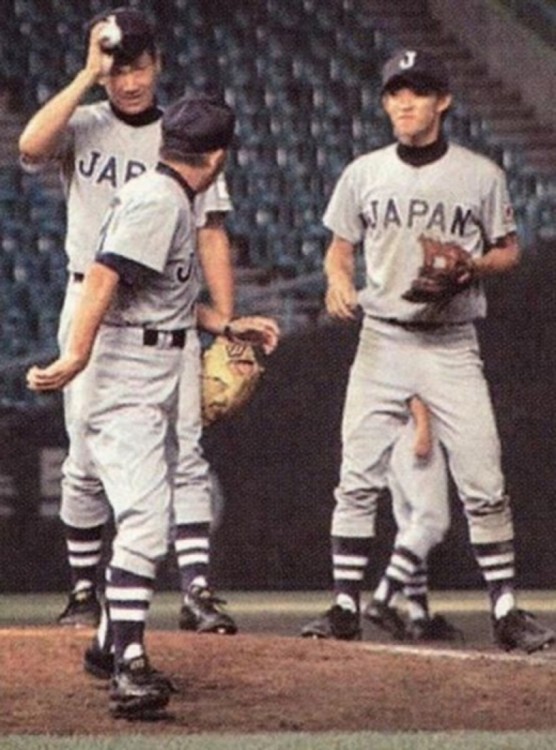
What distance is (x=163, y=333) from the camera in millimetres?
7977

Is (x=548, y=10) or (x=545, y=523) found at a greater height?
(x=548, y=10)

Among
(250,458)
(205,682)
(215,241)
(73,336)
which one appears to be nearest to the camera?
(73,336)

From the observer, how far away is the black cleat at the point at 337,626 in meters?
9.24

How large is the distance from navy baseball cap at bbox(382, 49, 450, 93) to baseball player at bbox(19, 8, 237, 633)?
25.6 inches

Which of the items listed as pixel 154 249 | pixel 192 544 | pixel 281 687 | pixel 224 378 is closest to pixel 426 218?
pixel 224 378

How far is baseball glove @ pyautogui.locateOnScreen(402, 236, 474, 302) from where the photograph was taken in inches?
355

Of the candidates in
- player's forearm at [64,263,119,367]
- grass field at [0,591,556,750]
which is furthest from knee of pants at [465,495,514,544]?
player's forearm at [64,263,119,367]

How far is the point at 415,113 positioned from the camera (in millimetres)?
9234

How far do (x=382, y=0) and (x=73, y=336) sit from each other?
567 centimetres

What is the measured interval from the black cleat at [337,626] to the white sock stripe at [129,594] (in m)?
1.49

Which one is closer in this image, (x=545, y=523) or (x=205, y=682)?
(x=205, y=682)

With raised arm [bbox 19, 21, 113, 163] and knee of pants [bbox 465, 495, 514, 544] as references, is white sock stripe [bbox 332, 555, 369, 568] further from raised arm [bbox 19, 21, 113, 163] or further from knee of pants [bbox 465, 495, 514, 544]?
raised arm [bbox 19, 21, 113, 163]

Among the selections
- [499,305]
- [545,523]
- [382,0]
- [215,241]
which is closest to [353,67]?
[382,0]

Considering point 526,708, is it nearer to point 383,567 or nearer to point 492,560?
point 492,560
